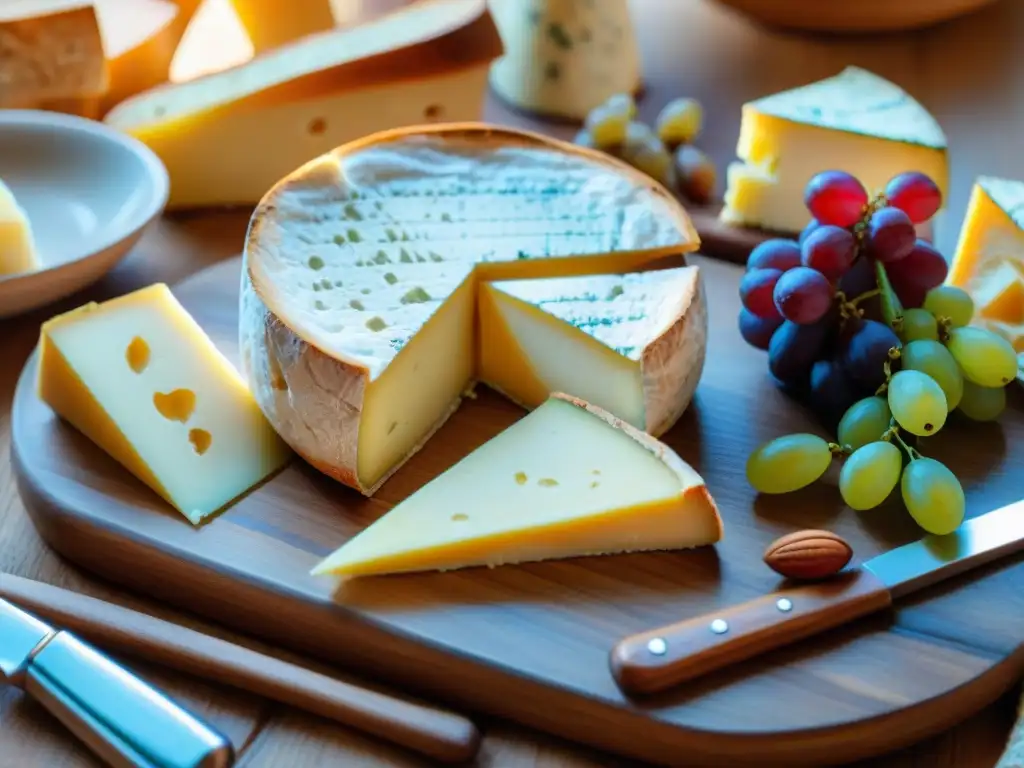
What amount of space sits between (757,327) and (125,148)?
3.70 feet

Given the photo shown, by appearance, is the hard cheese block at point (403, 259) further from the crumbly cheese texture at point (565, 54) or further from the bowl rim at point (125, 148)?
the crumbly cheese texture at point (565, 54)

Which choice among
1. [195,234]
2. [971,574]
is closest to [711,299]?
[971,574]

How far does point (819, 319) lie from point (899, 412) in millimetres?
189

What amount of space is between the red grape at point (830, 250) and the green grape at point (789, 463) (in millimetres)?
247

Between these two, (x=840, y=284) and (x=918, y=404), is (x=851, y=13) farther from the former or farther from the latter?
(x=918, y=404)

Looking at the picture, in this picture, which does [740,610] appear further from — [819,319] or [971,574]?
[819,319]

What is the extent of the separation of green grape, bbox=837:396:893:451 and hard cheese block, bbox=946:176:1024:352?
1.14 feet

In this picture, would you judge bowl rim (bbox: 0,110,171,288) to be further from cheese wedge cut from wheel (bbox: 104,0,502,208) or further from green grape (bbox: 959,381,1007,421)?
green grape (bbox: 959,381,1007,421)

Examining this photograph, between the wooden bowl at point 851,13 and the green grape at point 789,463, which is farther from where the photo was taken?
the wooden bowl at point 851,13

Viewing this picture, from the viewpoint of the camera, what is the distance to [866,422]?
146 centimetres

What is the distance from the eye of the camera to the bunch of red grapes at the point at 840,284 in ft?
4.90

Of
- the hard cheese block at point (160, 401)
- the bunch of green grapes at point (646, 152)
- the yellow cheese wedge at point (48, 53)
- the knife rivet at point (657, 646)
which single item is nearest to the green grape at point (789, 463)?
the knife rivet at point (657, 646)

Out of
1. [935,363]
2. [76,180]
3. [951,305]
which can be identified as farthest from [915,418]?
[76,180]

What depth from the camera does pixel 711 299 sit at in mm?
1850
